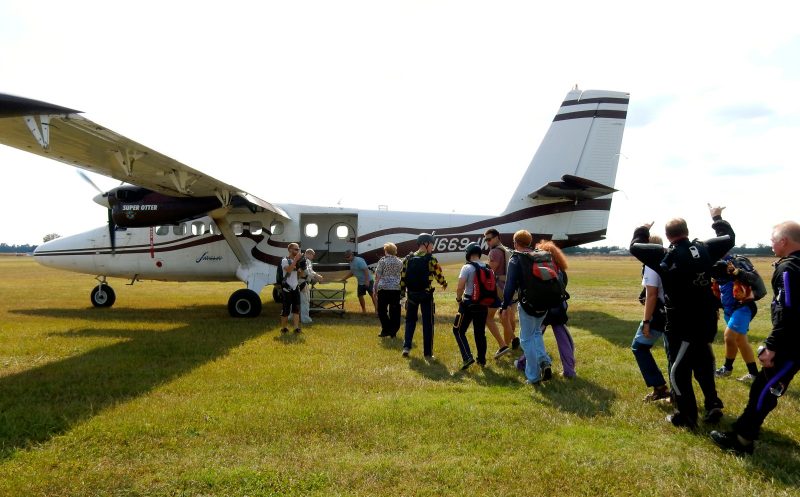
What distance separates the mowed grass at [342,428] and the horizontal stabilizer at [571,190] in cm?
581

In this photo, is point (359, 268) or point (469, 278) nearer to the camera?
point (469, 278)

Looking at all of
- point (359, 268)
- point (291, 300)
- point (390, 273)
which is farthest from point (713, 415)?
point (359, 268)

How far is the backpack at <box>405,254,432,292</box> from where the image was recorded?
27.5ft

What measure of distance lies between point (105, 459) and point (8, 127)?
618cm

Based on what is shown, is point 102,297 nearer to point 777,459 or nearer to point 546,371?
point 546,371

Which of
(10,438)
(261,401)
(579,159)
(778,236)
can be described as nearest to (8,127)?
(10,438)

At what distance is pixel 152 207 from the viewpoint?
13.2 metres

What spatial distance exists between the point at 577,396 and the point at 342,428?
9.40ft

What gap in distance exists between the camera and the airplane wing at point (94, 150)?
641 cm

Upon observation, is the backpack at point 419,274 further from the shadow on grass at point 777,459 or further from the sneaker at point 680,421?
the shadow on grass at point 777,459

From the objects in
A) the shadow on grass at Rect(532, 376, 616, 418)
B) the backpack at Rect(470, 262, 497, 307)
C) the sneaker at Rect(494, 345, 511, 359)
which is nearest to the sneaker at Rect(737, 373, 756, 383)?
the shadow on grass at Rect(532, 376, 616, 418)

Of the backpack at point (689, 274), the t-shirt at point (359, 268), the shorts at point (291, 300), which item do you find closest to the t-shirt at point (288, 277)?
the shorts at point (291, 300)

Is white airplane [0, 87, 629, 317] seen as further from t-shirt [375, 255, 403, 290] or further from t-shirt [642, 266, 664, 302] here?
t-shirt [642, 266, 664, 302]

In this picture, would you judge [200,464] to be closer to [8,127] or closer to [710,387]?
[710,387]
